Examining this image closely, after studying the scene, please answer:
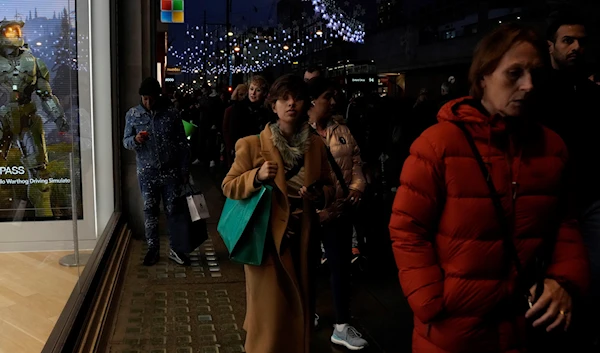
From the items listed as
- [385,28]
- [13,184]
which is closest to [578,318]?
[13,184]

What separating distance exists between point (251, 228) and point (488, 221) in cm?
179

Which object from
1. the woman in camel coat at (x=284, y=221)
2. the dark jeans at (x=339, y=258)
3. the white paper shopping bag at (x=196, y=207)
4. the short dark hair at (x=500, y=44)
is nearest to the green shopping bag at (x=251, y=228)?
the woman in camel coat at (x=284, y=221)

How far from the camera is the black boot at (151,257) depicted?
6898mm

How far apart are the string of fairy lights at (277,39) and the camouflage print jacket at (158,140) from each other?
17.5m

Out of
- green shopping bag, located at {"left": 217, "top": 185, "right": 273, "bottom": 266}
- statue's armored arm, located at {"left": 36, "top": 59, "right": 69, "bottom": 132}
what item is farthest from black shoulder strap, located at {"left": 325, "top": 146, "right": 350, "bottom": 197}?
statue's armored arm, located at {"left": 36, "top": 59, "right": 69, "bottom": 132}

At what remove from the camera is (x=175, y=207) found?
690 cm

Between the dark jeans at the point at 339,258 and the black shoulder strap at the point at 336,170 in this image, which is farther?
the dark jeans at the point at 339,258

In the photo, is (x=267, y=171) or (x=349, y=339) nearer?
(x=267, y=171)

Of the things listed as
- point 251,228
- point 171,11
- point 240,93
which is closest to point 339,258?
Answer: point 251,228

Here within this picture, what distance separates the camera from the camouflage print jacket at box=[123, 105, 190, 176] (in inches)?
264

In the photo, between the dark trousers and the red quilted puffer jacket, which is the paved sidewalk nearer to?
the dark trousers

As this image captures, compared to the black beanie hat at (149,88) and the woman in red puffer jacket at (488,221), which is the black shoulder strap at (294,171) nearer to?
the woman in red puffer jacket at (488,221)

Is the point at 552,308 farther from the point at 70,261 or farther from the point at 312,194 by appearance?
the point at 70,261

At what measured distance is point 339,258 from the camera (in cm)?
465
